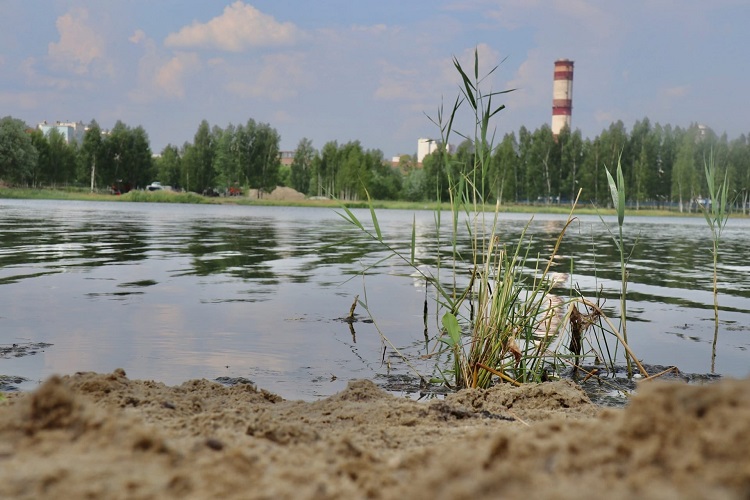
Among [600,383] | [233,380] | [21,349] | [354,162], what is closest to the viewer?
[233,380]

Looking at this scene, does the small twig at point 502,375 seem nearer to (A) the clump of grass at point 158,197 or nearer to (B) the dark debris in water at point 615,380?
(B) the dark debris in water at point 615,380

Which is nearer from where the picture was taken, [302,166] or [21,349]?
[21,349]

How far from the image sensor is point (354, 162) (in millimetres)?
84500

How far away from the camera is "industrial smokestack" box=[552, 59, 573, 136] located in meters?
109

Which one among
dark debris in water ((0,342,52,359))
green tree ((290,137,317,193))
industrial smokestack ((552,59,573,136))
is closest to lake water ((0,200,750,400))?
dark debris in water ((0,342,52,359))

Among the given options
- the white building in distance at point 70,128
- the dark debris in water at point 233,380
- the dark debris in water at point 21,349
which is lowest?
the dark debris in water at point 233,380

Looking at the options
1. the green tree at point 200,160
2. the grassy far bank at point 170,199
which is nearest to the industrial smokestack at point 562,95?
the grassy far bank at point 170,199

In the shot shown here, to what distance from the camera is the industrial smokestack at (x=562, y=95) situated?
108688 mm

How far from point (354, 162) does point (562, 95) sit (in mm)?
42170

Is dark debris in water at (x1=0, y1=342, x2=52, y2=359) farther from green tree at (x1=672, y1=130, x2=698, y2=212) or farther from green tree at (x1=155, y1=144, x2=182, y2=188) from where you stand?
green tree at (x1=155, y1=144, x2=182, y2=188)

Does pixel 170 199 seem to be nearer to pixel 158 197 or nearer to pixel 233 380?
pixel 158 197

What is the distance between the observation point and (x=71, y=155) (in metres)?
83.8

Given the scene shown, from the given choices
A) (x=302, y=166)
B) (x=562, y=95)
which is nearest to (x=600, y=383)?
(x=302, y=166)

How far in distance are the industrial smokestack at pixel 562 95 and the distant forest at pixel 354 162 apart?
20.5 metres
